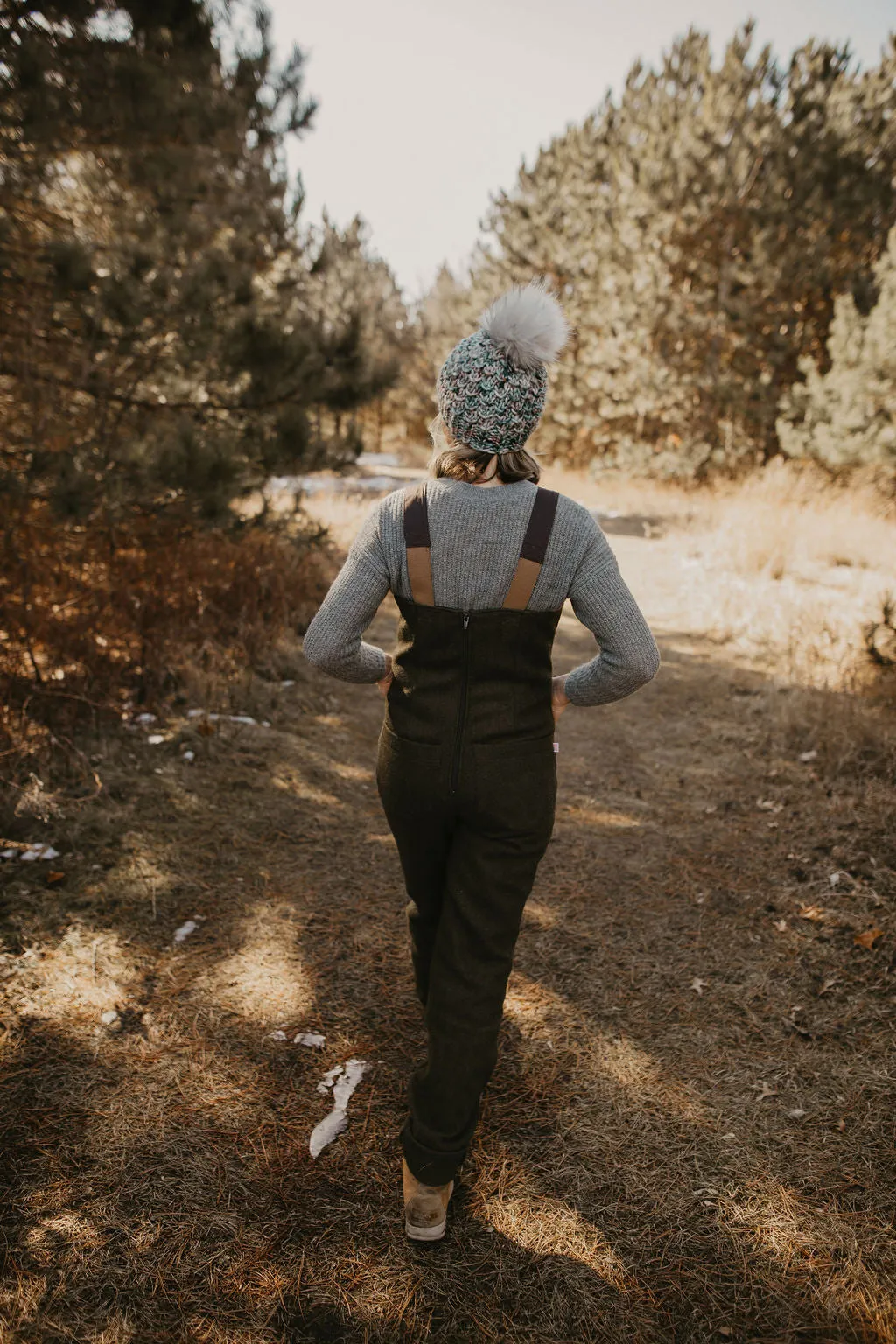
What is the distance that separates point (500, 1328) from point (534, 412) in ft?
6.88

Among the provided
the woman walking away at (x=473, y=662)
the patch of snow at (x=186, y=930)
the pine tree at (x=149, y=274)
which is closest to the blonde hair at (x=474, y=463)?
the woman walking away at (x=473, y=662)

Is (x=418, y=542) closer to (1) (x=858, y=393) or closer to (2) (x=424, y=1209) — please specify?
(2) (x=424, y=1209)

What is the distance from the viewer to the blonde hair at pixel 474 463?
1.64 metres

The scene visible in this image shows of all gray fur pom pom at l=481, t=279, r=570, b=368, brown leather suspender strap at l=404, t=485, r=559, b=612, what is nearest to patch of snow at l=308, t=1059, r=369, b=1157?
brown leather suspender strap at l=404, t=485, r=559, b=612

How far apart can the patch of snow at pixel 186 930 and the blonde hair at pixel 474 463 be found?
2.22m

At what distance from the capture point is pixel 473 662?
162 centimetres

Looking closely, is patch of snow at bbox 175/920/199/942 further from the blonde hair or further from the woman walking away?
the blonde hair

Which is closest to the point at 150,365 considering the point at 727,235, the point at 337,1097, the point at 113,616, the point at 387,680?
the point at 113,616

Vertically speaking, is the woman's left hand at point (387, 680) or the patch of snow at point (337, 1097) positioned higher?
the woman's left hand at point (387, 680)

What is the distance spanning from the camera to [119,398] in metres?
5.07

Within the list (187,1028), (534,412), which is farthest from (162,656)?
(534,412)

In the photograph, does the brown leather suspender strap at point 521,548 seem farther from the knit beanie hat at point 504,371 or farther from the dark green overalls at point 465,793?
the knit beanie hat at point 504,371

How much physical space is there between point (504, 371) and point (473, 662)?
631mm

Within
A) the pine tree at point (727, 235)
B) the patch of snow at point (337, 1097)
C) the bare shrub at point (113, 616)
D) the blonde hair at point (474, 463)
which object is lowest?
the patch of snow at point (337, 1097)
